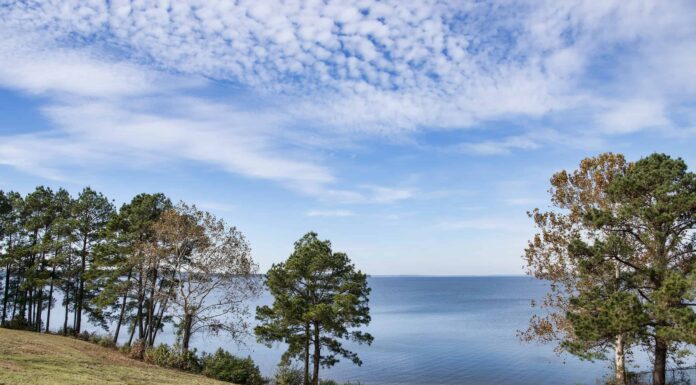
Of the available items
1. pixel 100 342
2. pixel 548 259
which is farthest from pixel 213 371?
pixel 548 259

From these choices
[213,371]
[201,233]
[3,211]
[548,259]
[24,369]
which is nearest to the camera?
[24,369]

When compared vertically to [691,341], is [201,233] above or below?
above

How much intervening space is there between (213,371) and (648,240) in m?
24.5

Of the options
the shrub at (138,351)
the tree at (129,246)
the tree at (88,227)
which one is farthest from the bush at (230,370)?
the tree at (88,227)

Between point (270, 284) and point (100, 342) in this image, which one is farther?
point (100, 342)

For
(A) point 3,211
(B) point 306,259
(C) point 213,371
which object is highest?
(A) point 3,211

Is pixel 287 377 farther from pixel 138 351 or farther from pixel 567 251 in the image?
pixel 567 251

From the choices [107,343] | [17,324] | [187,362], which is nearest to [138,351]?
[187,362]

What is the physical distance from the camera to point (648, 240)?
20062mm

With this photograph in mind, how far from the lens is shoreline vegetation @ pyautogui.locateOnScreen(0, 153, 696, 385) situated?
1886 centimetres

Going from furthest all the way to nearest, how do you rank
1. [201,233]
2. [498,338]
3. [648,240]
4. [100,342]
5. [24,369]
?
[498,338] < [100,342] < [201,233] < [648,240] < [24,369]

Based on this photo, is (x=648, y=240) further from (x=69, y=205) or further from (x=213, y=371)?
(x=69, y=205)

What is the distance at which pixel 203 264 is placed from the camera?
30.4m

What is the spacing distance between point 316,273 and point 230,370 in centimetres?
783
